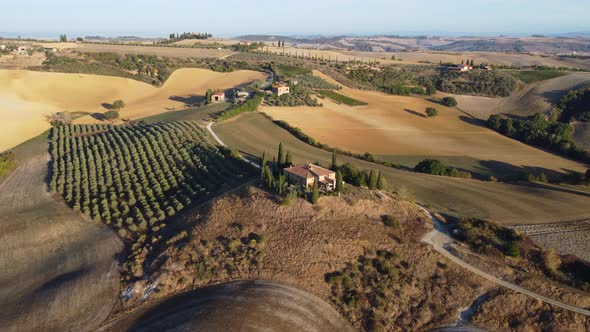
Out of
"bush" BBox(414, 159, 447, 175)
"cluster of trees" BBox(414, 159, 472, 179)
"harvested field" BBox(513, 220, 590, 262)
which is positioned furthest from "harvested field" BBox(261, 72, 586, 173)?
"harvested field" BBox(513, 220, 590, 262)

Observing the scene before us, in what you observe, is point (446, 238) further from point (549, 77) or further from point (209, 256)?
point (549, 77)

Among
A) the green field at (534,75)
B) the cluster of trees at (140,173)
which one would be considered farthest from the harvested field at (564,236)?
the green field at (534,75)

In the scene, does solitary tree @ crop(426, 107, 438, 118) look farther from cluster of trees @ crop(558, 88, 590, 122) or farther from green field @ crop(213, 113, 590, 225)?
green field @ crop(213, 113, 590, 225)

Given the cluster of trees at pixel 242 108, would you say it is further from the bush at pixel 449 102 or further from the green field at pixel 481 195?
the bush at pixel 449 102

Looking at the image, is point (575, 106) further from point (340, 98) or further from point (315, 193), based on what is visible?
point (315, 193)

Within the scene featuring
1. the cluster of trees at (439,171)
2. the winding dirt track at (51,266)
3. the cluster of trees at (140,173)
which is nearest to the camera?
the winding dirt track at (51,266)

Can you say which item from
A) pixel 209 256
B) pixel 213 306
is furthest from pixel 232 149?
pixel 213 306
